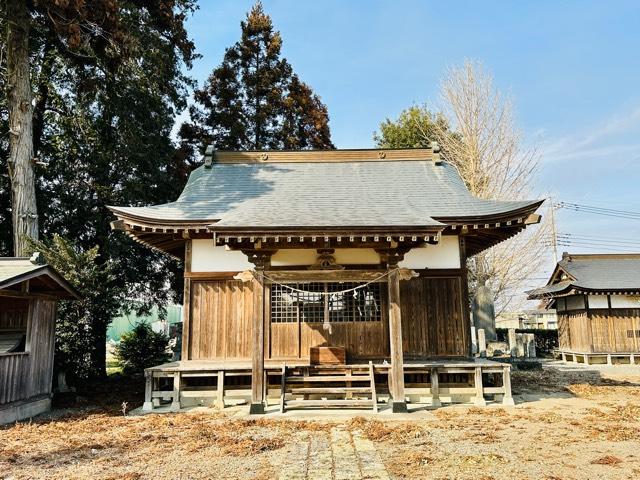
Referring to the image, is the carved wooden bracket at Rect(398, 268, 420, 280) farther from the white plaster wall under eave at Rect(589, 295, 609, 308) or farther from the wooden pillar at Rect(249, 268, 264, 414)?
the white plaster wall under eave at Rect(589, 295, 609, 308)

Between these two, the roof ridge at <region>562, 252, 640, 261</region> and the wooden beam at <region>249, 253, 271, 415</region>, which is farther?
the roof ridge at <region>562, 252, 640, 261</region>

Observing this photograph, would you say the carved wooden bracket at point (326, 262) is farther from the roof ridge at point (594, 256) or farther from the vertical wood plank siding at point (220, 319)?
the roof ridge at point (594, 256)

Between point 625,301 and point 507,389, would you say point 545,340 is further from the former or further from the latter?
point 507,389

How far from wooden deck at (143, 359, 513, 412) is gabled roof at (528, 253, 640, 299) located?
10.8 metres

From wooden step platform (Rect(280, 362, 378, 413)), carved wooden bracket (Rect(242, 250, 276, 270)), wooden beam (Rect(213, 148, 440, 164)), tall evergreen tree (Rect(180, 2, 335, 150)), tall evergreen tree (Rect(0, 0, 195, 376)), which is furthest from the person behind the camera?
tall evergreen tree (Rect(180, 2, 335, 150))

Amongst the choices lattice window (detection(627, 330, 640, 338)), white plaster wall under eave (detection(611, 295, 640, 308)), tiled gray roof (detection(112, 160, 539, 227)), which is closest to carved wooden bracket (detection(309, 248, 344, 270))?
tiled gray roof (detection(112, 160, 539, 227))

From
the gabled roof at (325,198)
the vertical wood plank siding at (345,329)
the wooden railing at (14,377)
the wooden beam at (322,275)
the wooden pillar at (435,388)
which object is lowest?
the wooden pillar at (435,388)

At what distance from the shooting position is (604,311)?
707 inches

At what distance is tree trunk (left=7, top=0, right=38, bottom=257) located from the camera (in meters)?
12.7

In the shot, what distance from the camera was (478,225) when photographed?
32.1 feet

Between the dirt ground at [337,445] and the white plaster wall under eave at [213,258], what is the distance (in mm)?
3174

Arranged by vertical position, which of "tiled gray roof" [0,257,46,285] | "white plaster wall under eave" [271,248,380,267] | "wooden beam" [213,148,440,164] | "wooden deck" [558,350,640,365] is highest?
"wooden beam" [213,148,440,164]

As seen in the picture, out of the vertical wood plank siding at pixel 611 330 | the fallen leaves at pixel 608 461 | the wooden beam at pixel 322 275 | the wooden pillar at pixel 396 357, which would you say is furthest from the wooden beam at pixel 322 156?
the vertical wood plank siding at pixel 611 330

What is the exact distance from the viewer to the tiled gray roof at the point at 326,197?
8992 mm
